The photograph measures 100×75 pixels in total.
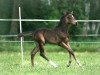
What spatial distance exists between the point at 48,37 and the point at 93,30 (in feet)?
48.9

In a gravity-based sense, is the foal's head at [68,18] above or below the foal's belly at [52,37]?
above

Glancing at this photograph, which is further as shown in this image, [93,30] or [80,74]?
[93,30]

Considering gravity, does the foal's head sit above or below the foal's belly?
above

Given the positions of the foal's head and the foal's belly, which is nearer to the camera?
the foal's belly

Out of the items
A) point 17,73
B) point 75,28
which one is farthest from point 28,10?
point 17,73

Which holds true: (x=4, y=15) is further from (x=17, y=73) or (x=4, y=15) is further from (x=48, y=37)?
(x=17, y=73)

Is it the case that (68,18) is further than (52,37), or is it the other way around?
(68,18)

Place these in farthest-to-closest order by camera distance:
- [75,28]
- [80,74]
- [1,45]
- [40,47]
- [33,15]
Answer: [33,15] < [75,28] < [1,45] < [40,47] < [80,74]

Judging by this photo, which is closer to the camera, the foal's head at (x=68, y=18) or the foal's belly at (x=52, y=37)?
the foal's belly at (x=52, y=37)

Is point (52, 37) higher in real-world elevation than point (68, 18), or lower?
lower

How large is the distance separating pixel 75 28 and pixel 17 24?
3.60m

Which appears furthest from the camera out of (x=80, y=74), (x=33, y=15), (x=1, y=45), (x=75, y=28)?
(x=33, y=15)

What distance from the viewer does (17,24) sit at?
27688 mm

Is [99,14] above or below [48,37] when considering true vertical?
below
